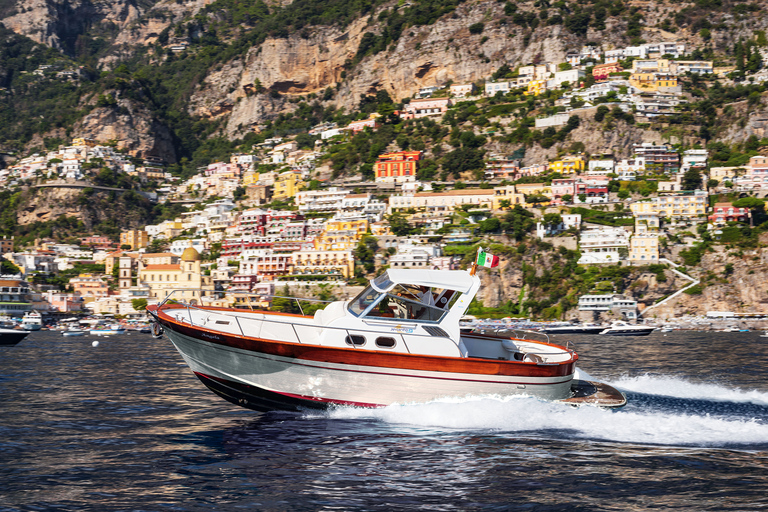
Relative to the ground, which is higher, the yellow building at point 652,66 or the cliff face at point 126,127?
the yellow building at point 652,66


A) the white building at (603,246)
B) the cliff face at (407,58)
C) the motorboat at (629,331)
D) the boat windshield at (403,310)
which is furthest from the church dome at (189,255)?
the boat windshield at (403,310)

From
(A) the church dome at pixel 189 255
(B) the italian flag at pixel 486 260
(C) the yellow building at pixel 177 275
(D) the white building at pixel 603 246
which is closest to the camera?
(B) the italian flag at pixel 486 260

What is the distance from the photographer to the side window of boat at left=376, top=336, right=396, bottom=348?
14.6 m

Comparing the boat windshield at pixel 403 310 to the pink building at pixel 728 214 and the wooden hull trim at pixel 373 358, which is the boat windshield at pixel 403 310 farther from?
the pink building at pixel 728 214

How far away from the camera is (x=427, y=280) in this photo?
15.5 metres

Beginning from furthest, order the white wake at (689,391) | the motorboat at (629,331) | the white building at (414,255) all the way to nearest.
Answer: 1. the white building at (414,255)
2. the motorboat at (629,331)
3. the white wake at (689,391)

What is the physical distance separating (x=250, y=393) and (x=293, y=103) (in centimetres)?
18998

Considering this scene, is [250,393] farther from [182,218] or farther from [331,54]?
[331,54]

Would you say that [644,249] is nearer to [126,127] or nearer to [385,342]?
[385,342]

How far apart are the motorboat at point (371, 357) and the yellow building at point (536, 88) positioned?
145m

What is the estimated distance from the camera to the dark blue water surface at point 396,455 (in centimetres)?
1030

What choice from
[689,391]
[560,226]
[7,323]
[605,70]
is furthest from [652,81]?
[689,391]

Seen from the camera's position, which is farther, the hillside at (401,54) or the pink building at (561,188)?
the hillside at (401,54)

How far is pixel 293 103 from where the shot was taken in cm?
19838
